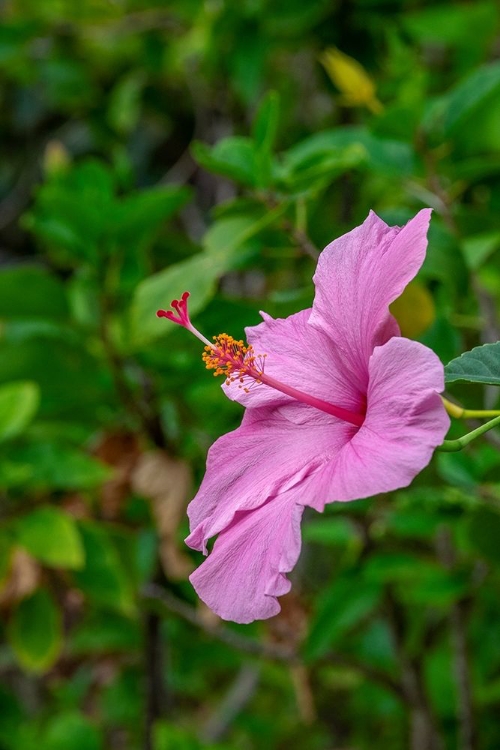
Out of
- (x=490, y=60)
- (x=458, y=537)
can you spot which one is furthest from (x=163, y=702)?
(x=490, y=60)

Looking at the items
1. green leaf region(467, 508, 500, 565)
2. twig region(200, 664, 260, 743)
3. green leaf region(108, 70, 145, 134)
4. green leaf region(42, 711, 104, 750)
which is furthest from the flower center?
green leaf region(108, 70, 145, 134)

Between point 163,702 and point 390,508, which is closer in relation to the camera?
point 390,508

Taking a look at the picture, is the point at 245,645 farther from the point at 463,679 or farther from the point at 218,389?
the point at 218,389

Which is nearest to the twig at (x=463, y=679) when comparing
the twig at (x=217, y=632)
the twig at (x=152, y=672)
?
the twig at (x=217, y=632)

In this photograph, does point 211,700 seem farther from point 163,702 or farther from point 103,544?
point 103,544

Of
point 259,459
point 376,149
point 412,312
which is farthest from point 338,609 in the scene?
point 259,459
